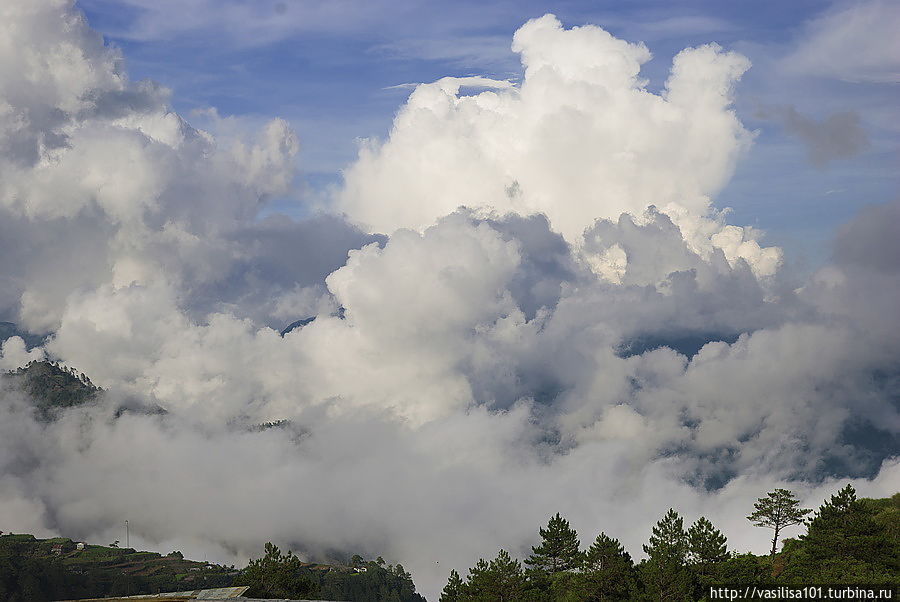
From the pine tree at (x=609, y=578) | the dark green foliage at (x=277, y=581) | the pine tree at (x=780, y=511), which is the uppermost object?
the pine tree at (x=780, y=511)

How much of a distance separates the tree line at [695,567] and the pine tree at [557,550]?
367 inches

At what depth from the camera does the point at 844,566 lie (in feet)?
295

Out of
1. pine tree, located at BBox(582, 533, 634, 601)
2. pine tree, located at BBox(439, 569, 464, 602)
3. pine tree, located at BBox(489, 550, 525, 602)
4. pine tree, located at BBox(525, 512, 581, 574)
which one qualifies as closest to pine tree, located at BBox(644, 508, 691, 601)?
pine tree, located at BBox(582, 533, 634, 601)

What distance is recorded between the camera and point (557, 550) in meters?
120

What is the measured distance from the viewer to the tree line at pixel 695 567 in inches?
3396

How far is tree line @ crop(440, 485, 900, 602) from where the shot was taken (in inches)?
3396

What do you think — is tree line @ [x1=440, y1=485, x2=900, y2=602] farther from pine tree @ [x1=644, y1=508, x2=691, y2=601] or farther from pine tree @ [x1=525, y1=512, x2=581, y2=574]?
pine tree @ [x1=525, y1=512, x2=581, y2=574]

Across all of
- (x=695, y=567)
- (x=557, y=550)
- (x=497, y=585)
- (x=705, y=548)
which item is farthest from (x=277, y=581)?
(x=705, y=548)

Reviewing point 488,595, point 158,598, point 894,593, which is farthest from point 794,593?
point 158,598

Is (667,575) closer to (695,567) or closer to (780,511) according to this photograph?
(695,567)

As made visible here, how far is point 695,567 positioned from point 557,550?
30.6 meters

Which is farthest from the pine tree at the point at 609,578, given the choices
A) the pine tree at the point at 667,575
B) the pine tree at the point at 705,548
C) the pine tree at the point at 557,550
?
the pine tree at the point at 557,550

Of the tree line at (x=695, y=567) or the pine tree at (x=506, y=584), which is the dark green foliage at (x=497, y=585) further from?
the tree line at (x=695, y=567)

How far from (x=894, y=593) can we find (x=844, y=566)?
12.5 meters
